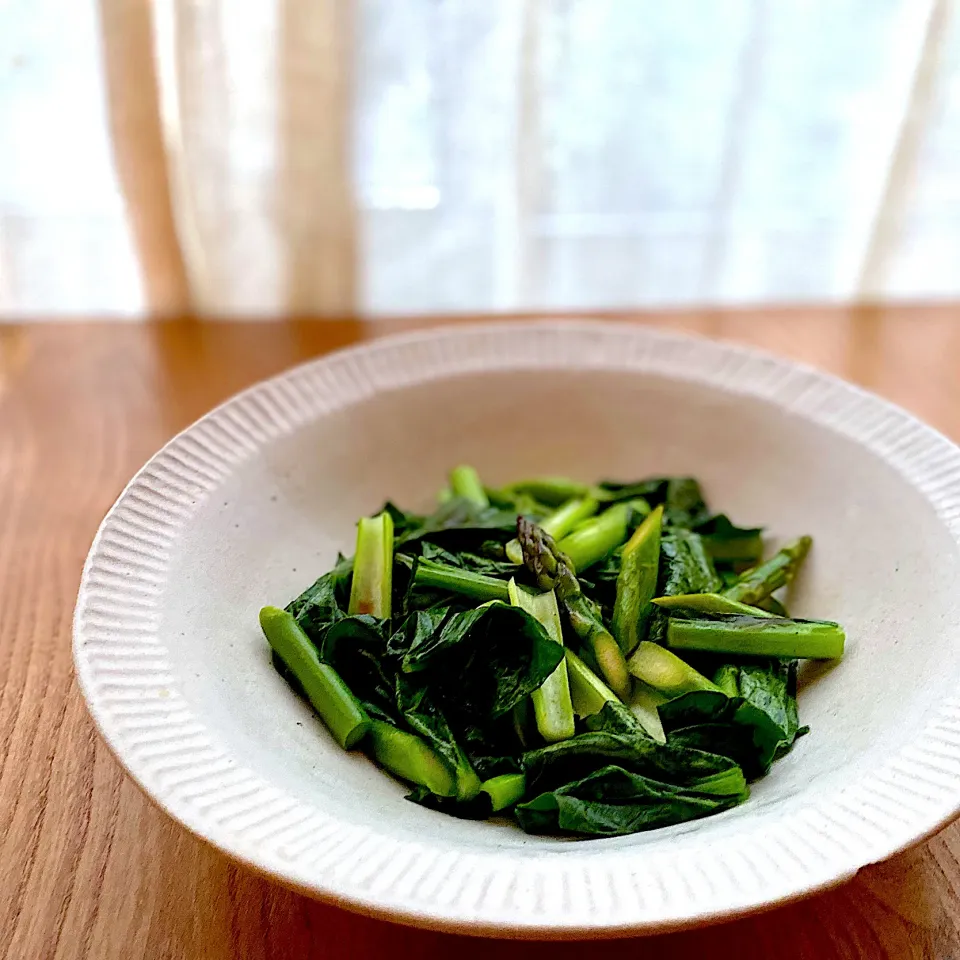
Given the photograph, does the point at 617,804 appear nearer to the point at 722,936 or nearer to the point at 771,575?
the point at 722,936

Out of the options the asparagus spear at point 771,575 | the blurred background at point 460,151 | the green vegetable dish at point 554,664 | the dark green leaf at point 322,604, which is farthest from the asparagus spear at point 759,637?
the blurred background at point 460,151

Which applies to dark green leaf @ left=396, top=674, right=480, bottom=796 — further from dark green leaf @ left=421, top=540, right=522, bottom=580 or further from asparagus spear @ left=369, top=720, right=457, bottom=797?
dark green leaf @ left=421, top=540, right=522, bottom=580

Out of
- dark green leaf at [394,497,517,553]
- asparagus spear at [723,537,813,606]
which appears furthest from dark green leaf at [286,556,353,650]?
asparagus spear at [723,537,813,606]

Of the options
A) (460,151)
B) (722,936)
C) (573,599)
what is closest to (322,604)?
(573,599)

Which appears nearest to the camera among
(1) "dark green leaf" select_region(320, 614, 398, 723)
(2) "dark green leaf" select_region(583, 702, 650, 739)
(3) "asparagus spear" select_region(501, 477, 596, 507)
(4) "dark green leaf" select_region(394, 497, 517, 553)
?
(2) "dark green leaf" select_region(583, 702, 650, 739)

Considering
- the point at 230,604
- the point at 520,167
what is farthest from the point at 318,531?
the point at 520,167
